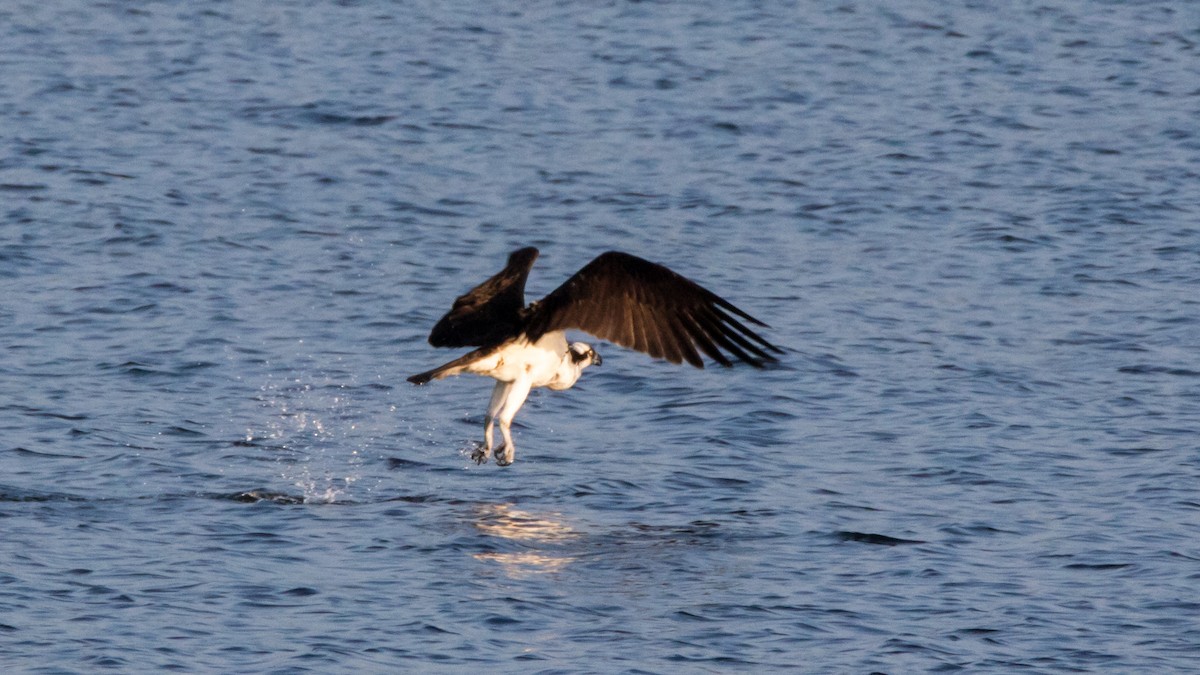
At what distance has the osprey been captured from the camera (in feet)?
30.5

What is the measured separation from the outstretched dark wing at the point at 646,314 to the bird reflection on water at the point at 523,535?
3.26ft

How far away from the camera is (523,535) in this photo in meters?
9.56

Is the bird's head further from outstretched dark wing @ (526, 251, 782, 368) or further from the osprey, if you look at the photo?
outstretched dark wing @ (526, 251, 782, 368)

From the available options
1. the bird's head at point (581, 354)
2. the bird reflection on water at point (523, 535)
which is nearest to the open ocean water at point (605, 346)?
the bird reflection on water at point (523, 535)

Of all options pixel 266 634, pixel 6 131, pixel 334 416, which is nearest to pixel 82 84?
pixel 6 131

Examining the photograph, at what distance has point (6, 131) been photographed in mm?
17422

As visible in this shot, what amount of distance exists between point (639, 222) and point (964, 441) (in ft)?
15.5

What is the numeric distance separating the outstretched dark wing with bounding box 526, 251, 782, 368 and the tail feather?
338mm

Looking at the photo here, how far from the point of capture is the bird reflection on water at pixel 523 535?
→ 9.10 metres

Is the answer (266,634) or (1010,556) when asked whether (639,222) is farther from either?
(266,634)

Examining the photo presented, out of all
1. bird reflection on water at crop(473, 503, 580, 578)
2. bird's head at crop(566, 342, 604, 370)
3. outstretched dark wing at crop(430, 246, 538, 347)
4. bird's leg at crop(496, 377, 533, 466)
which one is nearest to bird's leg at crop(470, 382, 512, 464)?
bird's leg at crop(496, 377, 533, 466)

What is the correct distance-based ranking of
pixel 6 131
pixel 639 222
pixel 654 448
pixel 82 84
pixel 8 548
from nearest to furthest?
pixel 8 548 → pixel 654 448 → pixel 639 222 → pixel 6 131 → pixel 82 84

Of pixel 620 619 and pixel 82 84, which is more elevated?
pixel 82 84

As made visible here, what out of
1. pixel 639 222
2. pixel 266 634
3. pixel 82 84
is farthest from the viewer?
pixel 82 84
